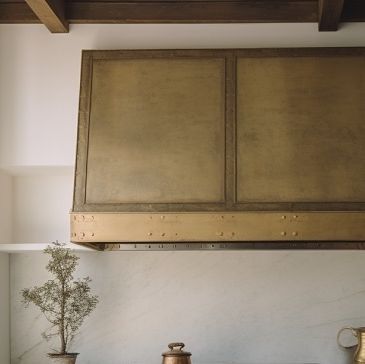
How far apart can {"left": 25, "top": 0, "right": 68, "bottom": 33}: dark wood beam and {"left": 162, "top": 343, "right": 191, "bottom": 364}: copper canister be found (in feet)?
6.17

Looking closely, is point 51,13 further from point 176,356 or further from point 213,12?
point 176,356

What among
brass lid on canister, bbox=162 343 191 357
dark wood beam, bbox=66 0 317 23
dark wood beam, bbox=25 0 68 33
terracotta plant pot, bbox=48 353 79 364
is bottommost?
terracotta plant pot, bbox=48 353 79 364

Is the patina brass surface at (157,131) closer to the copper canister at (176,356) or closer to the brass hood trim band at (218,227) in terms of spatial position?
the brass hood trim band at (218,227)

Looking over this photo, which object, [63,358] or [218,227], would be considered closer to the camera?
[218,227]

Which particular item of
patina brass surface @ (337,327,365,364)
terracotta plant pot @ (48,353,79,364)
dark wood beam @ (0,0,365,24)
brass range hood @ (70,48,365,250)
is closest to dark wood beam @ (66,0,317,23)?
dark wood beam @ (0,0,365,24)

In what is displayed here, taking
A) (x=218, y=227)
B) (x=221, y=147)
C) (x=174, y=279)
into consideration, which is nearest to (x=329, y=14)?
(x=221, y=147)

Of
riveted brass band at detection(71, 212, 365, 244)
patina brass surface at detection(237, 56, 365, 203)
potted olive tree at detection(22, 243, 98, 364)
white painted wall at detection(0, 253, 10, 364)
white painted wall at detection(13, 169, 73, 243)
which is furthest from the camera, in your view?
white painted wall at detection(13, 169, 73, 243)

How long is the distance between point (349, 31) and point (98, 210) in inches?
69.5

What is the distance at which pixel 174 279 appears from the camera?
4719 millimetres

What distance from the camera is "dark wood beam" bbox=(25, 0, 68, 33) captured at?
4.29 m

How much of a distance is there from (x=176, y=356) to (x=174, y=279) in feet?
1.95

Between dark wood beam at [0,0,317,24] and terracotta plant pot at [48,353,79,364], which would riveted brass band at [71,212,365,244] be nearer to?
terracotta plant pot at [48,353,79,364]

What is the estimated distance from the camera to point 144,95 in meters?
4.44

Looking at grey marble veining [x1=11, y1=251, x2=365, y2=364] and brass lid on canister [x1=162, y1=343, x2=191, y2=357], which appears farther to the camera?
grey marble veining [x1=11, y1=251, x2=365, y2=364]
